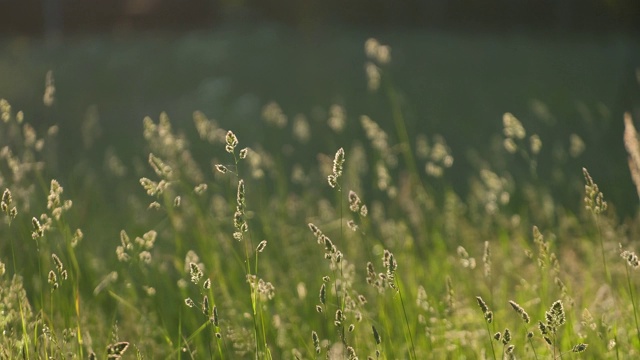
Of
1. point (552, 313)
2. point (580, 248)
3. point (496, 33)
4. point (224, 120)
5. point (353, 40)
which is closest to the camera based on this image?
point (552, 313)

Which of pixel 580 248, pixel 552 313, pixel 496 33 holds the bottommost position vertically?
pixel 496 33

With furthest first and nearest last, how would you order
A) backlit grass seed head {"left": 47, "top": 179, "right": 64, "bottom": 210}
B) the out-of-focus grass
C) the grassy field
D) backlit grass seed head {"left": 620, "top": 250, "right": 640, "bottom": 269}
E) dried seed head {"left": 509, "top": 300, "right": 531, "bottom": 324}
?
the out-of-focus grass → the grassy field → backlit grass seed head {"left": 47, "top": 179, "right": 64, "bottom": 210} → backlit grass seed head {"left": 620, "top": 250, "right": 640, "bottom": 269} → dried seed head {"left": 509, "top": 300, "right": 531, "bottom": 324}

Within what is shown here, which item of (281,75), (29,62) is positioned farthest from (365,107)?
(29,62)

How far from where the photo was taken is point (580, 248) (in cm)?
353

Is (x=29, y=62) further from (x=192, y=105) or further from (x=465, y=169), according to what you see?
(x=465, y=169)

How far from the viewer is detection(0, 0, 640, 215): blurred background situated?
5320 mm

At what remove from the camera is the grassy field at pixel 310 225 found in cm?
192

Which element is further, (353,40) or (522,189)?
(353,40)

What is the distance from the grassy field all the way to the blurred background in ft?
0.11

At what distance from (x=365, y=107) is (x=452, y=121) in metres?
0.58

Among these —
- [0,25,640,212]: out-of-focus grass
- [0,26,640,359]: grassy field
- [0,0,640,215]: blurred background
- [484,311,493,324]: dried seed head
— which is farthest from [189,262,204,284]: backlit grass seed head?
[0,25,640,212]: out-of-focus grass

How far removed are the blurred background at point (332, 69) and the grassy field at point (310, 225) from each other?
1.4 inches

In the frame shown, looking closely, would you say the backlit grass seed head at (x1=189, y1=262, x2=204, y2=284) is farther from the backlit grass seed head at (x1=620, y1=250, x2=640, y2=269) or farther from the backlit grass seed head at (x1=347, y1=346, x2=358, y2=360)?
the backlit grass seed head at (x1=620, y1=250, x2=640, y2=269)

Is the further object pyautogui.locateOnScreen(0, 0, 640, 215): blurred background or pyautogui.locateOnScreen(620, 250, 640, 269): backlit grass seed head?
pyautogui.locateOnScreen(0, 0, 640, 215): blurred background
